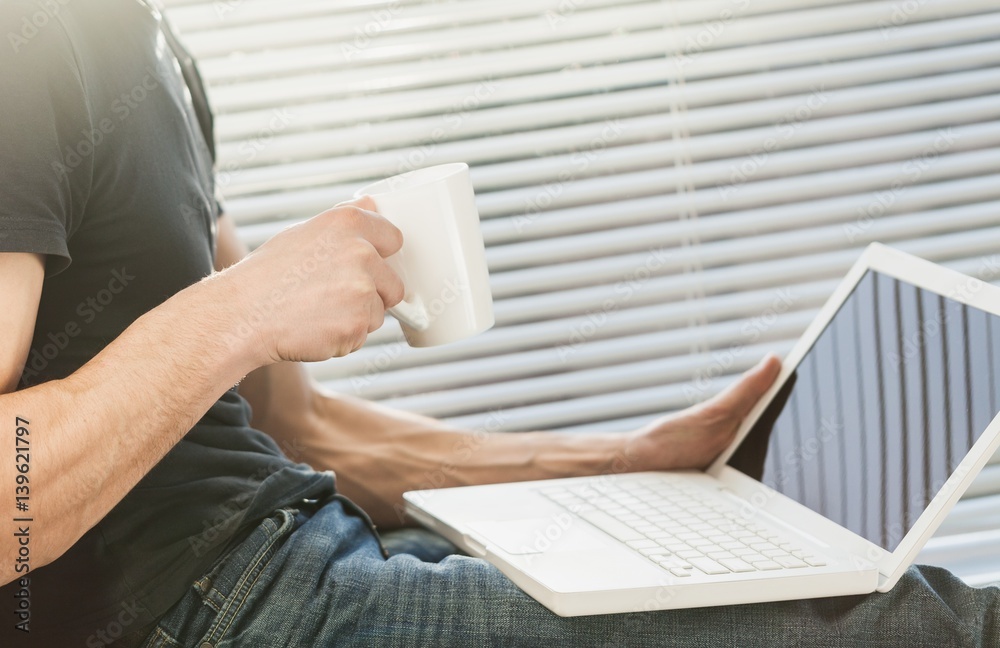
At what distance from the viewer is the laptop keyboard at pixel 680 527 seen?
2.57 ft

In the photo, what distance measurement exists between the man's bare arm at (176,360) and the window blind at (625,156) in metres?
0.68

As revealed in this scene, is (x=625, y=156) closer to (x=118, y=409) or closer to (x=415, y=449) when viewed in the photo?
(x=415, y=449)

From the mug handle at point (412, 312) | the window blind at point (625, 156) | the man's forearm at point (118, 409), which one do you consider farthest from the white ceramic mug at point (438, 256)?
the window blind at point (625, 156)

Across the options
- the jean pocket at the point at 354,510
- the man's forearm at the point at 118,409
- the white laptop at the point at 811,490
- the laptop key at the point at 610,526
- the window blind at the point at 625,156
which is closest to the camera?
the man's forearm at the point at 118,409

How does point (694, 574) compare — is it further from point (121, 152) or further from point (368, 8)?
point (368, 8)

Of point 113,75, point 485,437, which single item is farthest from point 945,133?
point 113,75

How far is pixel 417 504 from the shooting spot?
1.00 m

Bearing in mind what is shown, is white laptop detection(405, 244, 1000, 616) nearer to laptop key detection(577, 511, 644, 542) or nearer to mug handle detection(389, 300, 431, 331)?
laptop key detection(577, 511, 644, 542)

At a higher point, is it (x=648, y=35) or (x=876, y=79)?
(x=648, y=35)

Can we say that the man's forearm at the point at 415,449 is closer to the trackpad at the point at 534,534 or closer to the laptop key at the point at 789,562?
the trackpad at the point at 534,534

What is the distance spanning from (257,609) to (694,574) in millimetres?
391

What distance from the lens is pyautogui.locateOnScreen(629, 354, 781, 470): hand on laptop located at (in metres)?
1.11

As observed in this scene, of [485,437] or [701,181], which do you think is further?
[701,181]

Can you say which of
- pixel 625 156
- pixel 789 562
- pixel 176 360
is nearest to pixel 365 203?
pixel 176 360
